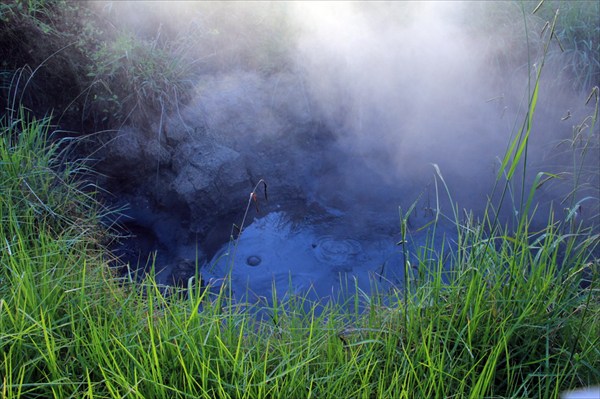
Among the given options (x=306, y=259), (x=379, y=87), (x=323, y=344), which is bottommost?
(x=306, y=259)

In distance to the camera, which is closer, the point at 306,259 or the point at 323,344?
the point at 323,344

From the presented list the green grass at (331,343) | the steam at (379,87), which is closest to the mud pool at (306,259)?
the steam at (379,87)

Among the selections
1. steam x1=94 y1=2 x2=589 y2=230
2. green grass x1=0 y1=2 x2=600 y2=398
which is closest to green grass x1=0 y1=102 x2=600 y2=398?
green grass x1=0 y1=2 x2=600 y2=398

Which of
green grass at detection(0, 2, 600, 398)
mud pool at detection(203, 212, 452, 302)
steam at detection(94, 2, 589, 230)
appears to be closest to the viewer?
green grass at detection(0, 2, 600, 398)

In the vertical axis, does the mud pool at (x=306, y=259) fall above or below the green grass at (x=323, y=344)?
below

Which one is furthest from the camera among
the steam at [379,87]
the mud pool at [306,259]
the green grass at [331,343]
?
the steam at [379,87]

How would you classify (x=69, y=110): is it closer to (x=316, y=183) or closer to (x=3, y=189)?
(x=3, y=189)

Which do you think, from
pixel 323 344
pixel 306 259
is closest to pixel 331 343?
pixel 323 344

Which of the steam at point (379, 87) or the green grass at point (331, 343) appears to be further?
the steam at point (379, 87)

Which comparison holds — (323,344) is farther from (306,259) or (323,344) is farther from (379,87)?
(379,87)

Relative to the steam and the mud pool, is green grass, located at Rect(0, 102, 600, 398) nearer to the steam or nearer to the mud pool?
the mud pool

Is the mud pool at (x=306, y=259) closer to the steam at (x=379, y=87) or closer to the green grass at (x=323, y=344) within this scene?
the steam at (x=379, y=87)

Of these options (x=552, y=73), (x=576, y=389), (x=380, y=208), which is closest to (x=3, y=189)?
(x=380, y=208)

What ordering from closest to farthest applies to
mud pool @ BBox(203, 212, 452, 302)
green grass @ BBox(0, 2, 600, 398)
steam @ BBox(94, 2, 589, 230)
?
green grass @ BBox(0, 2, 600, 398), mud pool @ BBox(203, 212, 452, 302), steam @ BBox(94, 2, 589, 230)
